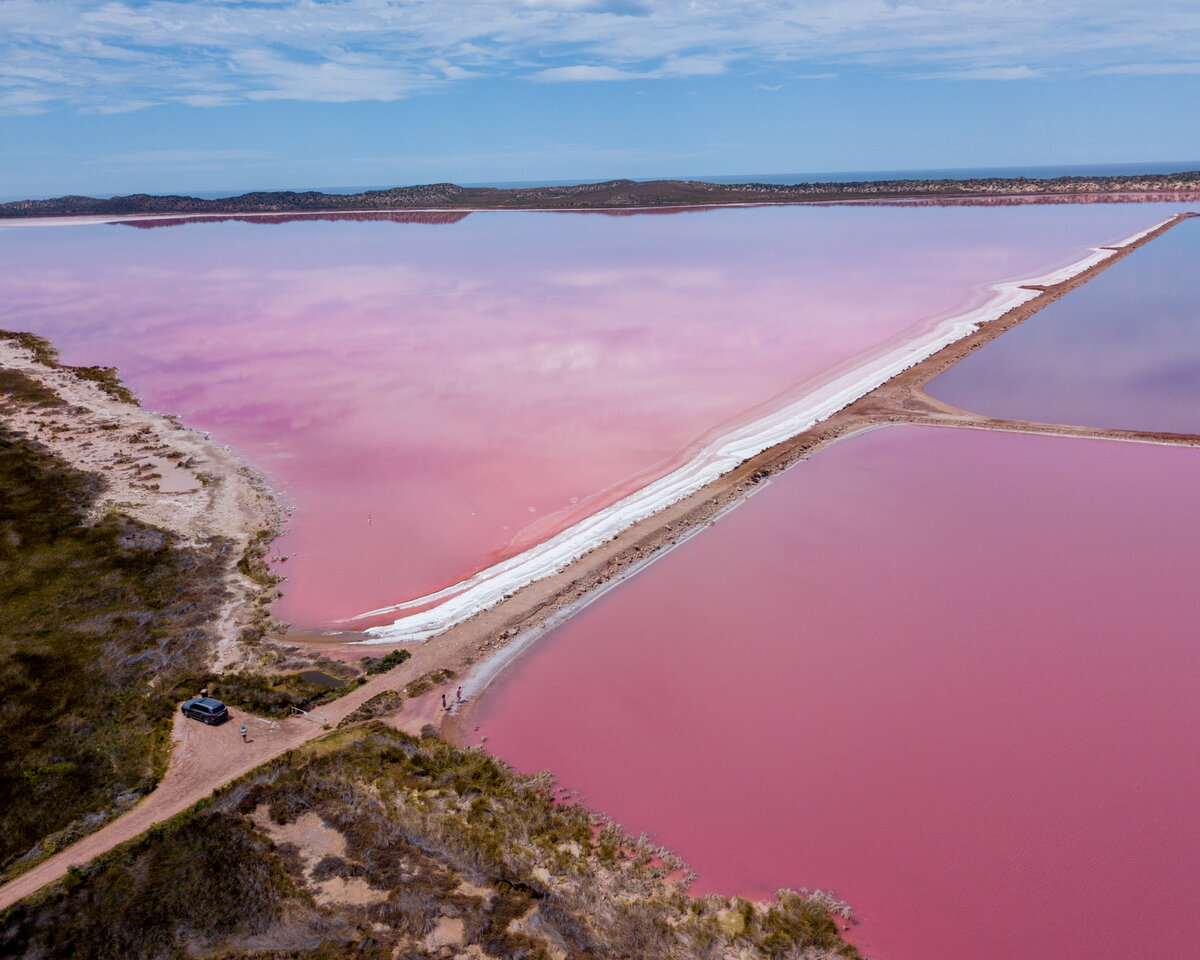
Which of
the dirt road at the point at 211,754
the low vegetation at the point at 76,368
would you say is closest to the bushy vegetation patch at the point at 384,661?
the dirt road at the point at 211,754

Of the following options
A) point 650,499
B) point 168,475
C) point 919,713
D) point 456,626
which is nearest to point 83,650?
point 456,626

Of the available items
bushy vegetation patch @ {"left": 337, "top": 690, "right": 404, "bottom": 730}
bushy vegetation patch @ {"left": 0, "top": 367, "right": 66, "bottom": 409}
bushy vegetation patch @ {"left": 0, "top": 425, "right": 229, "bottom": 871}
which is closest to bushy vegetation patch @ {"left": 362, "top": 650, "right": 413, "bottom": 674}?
bushy vegetation patch @ {"left": 337, "top": 690, "right": 404, "bottom": 730}

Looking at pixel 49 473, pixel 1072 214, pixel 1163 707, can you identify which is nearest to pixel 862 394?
pixel 1163 707

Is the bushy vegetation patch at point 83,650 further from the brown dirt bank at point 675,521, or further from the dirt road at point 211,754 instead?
the brown dirt bank at point 675,521

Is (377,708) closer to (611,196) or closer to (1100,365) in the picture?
(1100,365)

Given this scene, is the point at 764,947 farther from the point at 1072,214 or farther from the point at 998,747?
the point at 1072,214

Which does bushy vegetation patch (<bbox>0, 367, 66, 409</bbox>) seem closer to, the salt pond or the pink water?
the pink water
